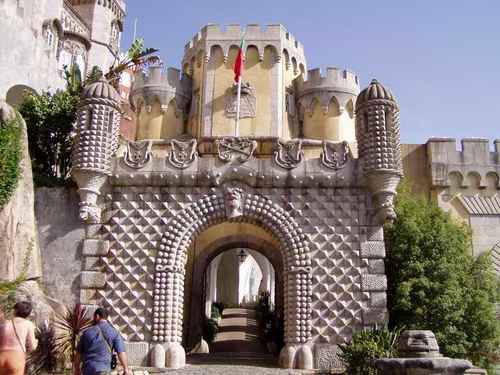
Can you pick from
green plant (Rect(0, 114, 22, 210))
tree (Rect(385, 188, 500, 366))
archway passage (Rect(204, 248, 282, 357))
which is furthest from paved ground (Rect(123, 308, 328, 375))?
green plant (Rect(0, 114, 22, 210))

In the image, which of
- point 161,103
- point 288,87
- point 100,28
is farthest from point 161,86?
point 100,28

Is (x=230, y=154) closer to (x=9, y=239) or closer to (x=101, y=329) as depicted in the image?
(x=9, y=239)

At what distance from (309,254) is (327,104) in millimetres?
11683

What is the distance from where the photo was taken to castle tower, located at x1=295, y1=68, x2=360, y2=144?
2489 centimetres

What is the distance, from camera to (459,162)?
68.9 feet

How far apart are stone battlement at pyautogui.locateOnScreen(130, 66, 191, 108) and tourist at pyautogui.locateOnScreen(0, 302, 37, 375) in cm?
1859

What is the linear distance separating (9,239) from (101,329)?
7682 mm

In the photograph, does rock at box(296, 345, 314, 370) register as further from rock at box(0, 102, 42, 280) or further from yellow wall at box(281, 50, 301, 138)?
yellow wall at box(281, 50, 301, 138)

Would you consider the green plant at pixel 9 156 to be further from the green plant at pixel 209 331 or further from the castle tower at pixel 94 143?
the green plant at pixel 209 331

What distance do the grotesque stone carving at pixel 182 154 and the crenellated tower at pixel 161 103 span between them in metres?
9.53

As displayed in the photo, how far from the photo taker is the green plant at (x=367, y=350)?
12.4 metres

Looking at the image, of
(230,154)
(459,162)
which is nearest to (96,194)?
(230,154)

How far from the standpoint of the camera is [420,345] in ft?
31.7

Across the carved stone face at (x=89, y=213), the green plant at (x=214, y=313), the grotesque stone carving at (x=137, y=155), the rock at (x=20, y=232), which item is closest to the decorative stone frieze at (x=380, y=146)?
the grotesque stone carving at (x=137, y=155)
